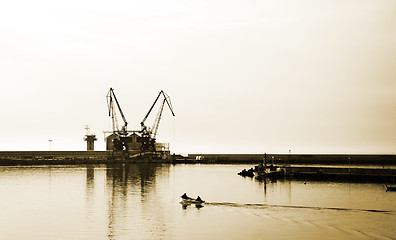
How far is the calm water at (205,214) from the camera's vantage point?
52844mm

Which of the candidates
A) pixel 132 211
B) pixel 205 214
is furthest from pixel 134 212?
pixel 205 214

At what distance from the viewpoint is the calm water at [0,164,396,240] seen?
5284 centimetres

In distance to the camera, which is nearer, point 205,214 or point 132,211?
point 205,214

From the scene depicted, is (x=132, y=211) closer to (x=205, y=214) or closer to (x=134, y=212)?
(x=134, y=212)

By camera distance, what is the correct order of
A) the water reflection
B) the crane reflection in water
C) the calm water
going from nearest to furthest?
the calm water → the water reflection → the crane reflection in water

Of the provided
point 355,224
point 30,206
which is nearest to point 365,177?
point 355,224

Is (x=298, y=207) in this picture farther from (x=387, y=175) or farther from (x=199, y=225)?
(x=387, y=175)

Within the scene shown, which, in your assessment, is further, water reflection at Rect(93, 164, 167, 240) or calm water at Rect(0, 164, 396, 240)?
water reflection at Rect(93, 164, 167, 240)

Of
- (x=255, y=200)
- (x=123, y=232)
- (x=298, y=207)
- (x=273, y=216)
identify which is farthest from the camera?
(x=255, y=200)

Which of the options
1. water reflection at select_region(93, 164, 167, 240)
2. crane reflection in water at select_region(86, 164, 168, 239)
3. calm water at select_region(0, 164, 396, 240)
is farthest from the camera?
crane reflection in water at select_region(86, 164, 168, 239)

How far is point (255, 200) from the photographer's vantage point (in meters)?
81.8

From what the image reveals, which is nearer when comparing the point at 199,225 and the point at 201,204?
the point at 199,225

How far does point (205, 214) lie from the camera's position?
66.2 meters

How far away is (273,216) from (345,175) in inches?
2423
